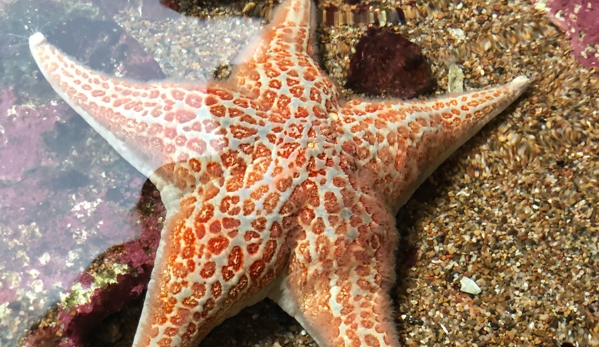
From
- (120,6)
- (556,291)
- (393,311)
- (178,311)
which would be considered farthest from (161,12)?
(556,291)

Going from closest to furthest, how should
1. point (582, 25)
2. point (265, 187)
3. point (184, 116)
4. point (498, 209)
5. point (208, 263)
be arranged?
point (208, 263), point (265, 187), point (184, 116), point (498, 209), point (582, 25)

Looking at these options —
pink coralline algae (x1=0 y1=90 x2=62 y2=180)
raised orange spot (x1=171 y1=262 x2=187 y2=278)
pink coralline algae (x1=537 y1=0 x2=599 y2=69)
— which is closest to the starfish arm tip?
pink coralline algae (x1=0 y1=90 x2=62 y2=180)

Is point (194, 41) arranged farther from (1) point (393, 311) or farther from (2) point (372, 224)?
(1) point (393, 311)

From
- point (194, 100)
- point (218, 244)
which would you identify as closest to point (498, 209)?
point (218, 244)

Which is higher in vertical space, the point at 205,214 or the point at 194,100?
the point at 194,100

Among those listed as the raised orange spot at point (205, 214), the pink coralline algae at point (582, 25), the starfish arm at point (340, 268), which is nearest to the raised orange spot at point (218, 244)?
the raised orange spot at point (205, 214)

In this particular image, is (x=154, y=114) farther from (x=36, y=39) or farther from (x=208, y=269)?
(x=36, y=39)

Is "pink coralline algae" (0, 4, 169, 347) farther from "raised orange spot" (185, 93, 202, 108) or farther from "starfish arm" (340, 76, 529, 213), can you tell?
"starfish arm" (340, 76, 529, 213)
